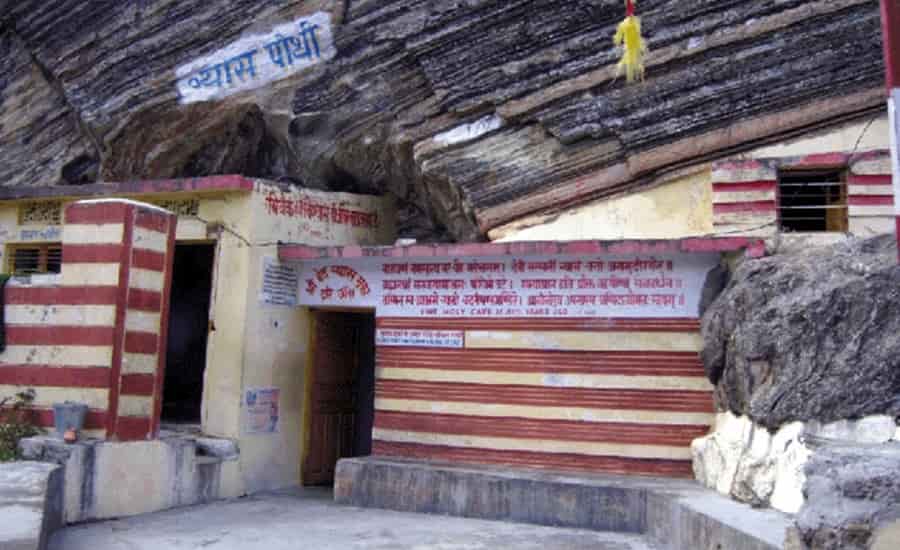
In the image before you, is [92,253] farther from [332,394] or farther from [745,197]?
[745,197]

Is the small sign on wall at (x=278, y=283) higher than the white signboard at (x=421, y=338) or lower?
higher

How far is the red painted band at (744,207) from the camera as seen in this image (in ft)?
32.0

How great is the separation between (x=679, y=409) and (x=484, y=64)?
15.8 feet

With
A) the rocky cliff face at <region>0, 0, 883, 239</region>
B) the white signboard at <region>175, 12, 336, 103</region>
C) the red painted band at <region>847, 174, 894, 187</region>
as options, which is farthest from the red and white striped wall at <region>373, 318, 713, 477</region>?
the white signboard at <region>175, 12, 336, 103</region>

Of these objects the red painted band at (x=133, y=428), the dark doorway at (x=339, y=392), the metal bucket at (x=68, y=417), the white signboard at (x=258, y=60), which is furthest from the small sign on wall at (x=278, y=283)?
the white signboard at (x=258, y=60)

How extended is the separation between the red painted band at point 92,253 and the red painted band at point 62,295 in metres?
0.26

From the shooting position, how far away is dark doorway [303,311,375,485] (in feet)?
36.4

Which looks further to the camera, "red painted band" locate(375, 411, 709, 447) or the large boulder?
"red painted band" locate(375, 411, 709, 447)

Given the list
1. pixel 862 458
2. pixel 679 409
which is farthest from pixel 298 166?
pixel 862 458

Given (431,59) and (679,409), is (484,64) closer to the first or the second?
(431,59)

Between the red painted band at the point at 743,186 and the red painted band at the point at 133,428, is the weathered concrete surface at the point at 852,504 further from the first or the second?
the red painted band at the point at 133,428

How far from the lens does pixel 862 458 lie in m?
4.81

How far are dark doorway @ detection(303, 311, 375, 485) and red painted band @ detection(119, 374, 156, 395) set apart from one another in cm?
249

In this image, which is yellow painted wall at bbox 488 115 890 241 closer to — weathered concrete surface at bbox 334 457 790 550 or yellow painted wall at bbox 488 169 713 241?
yellow painted wall at bbox 488 169 713 241
